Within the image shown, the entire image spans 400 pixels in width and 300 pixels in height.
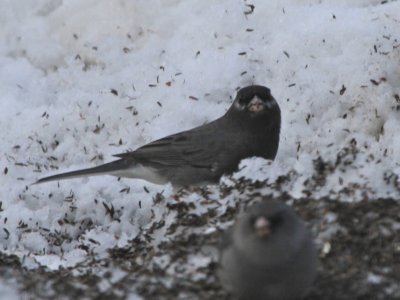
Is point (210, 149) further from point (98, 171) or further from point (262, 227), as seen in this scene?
point (262, 227)

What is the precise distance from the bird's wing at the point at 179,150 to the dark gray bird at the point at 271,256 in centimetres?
223

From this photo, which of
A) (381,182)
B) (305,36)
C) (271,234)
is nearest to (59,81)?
(305,36)

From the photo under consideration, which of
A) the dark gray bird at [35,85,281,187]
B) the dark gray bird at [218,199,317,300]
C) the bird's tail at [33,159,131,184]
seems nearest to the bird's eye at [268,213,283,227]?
the dark gray bird at [218,199,317,300]

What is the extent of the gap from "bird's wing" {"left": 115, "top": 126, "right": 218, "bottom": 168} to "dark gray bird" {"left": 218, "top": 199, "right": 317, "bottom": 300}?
2230 mm

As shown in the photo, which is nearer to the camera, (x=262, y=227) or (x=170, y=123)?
(x=262, y=227)

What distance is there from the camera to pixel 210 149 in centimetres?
617

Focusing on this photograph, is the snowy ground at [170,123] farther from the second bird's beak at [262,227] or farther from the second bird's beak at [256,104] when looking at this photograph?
the second bird's beak at [262,227]

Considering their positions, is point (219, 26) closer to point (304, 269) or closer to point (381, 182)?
point (381, 182)

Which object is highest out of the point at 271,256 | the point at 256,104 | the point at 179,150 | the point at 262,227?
the point at 256,104

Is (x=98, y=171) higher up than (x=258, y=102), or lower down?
lower down

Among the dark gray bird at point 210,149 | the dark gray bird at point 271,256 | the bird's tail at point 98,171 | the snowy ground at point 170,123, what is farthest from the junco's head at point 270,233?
the bird's tail at point 98,171

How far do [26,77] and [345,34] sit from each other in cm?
284

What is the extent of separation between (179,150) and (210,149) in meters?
0.27

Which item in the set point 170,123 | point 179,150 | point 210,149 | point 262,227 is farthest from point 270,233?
point 170,123
